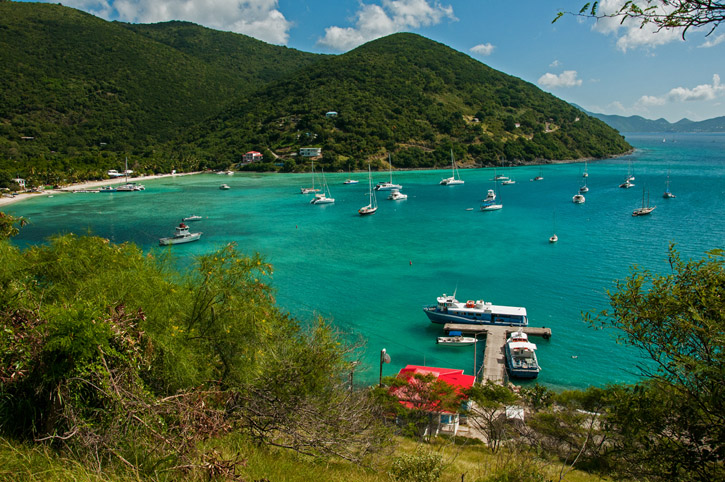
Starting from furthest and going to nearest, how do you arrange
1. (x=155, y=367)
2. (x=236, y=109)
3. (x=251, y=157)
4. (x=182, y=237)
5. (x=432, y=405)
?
1. (x=236, y=109)
2. (x=251, y=157)
3. (x=182, y=237)
4. (x=432, y=405)
5. (x=155, y=367)

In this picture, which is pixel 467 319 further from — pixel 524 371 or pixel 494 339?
pixel 524 371

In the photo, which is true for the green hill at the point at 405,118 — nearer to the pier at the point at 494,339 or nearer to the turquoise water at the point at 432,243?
the turquoise water at the point at 432,243

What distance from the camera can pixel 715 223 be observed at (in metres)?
47.5

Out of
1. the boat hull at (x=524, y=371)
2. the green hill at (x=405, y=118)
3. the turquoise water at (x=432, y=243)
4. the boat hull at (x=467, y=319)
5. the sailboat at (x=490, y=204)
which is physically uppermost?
the green hill at (x=405, y=118)

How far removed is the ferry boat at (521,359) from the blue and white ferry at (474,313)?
3162mm

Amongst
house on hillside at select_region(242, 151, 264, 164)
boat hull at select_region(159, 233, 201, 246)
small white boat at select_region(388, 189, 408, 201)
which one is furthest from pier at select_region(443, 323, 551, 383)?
house on hillside at select_region(242, 151, 264, 164)

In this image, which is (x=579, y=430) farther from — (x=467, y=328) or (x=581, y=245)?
(x=581, y=245)

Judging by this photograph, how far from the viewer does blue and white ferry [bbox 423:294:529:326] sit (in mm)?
25469

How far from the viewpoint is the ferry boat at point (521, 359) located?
66.4 feet

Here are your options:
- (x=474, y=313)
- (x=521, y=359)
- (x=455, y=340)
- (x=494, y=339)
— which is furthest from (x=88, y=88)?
(x=521, y=359)

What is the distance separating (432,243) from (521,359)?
23.7 metres

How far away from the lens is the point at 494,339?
78.8ft

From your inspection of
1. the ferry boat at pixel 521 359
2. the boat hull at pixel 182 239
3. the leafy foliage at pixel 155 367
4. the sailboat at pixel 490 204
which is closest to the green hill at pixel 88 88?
the boat hull at pixel 182 239

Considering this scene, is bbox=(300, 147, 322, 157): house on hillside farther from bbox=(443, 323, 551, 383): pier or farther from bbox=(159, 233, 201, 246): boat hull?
bbox=(443, 323, 551, 383): pier
